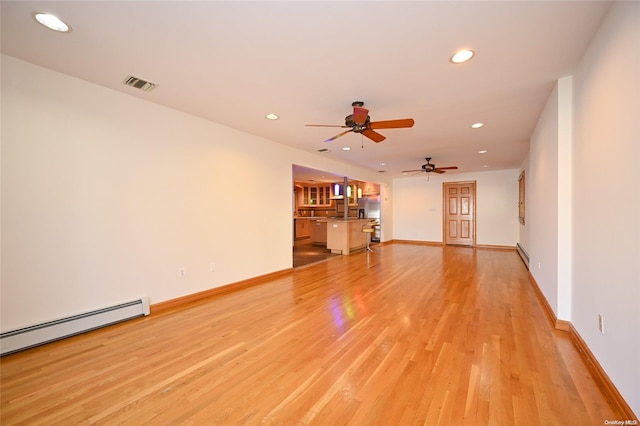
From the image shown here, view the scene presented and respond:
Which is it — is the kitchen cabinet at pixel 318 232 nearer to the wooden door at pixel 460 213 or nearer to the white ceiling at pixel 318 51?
the wooden door at pixel 460 213

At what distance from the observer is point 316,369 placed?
6.60ft

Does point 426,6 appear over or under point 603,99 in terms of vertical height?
over

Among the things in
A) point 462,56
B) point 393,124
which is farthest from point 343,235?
point 462,56

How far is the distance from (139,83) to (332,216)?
8012mm

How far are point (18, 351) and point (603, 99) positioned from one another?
506 centimetres

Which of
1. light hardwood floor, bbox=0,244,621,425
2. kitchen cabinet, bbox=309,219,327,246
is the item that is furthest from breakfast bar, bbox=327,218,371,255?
light hardwood floor, bbox=0,244,621,425

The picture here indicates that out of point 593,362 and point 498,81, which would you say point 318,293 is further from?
point 498,81

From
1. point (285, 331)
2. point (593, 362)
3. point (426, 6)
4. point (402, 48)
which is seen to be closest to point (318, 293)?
point (285, 331)

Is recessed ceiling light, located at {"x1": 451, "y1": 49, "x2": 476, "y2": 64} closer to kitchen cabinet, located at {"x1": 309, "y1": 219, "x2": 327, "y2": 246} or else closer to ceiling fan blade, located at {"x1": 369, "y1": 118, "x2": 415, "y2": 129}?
ceiling fan blade, located at {"x1": 369, "y1": 118, "x2": 415, "y2": 129}

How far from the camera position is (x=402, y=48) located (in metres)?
2.11

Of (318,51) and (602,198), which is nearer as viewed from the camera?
(602,198)

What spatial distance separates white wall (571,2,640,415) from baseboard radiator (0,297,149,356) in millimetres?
4127

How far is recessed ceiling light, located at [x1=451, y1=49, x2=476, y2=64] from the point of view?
217cm

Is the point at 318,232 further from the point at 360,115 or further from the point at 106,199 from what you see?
the point at 106,199
